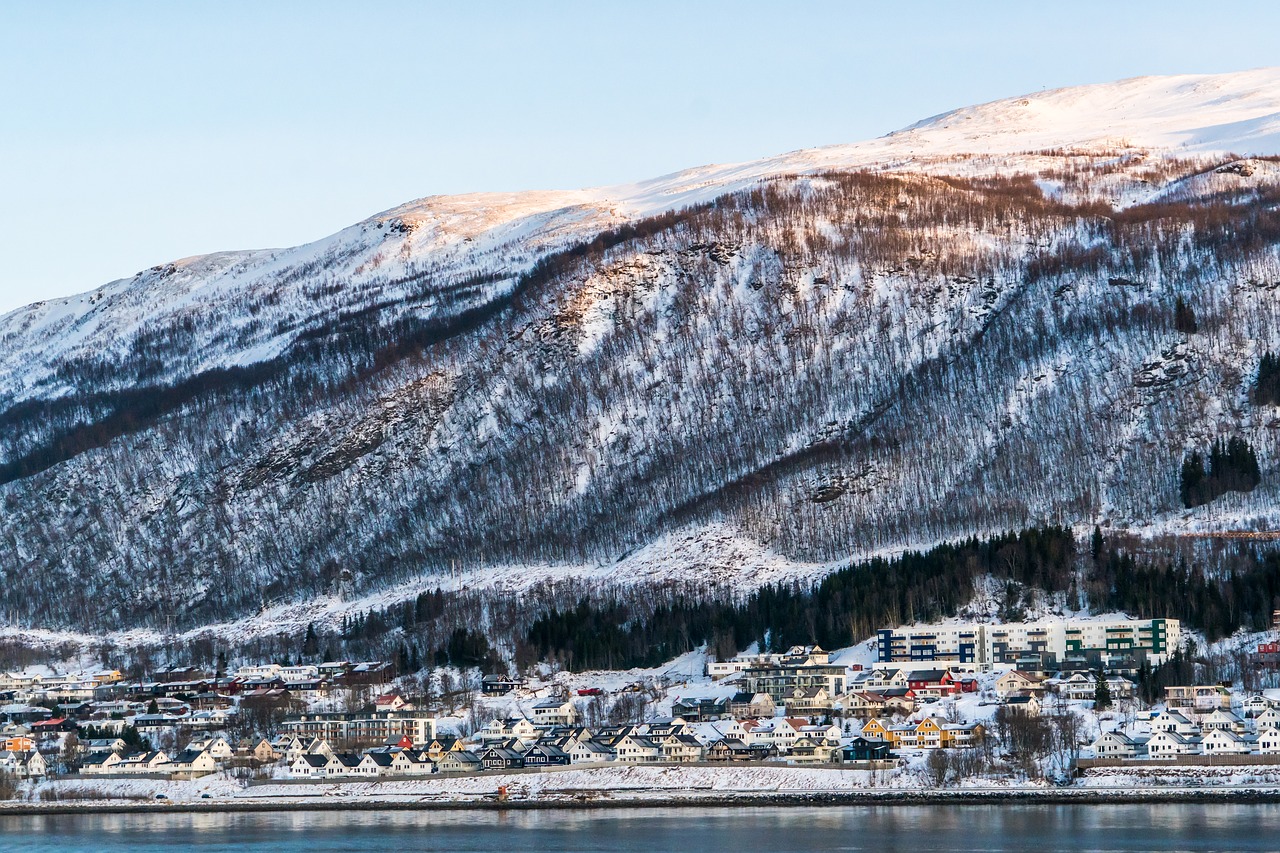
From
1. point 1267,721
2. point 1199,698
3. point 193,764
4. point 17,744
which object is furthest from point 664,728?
point 17,744

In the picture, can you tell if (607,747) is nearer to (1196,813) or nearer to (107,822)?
(107,822)

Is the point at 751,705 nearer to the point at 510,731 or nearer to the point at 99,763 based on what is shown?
the point at 510,731

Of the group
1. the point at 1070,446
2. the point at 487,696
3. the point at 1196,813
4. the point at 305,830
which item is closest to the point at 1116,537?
the point at 1070,446

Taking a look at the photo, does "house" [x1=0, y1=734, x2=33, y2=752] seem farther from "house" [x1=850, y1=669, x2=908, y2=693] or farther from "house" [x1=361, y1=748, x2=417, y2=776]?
"house" [x1=850, y1=669, x2=908, y2=693]

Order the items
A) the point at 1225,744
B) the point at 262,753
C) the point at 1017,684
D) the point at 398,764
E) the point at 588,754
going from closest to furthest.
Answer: the point at 1225,744, the point at 588,754, the point at 398,764, the point at 262,753, the point at 1017,684

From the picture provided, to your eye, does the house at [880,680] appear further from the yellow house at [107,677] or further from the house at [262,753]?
the yellow house at [107,677]

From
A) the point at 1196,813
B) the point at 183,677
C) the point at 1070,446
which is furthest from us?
the point at 1070,446

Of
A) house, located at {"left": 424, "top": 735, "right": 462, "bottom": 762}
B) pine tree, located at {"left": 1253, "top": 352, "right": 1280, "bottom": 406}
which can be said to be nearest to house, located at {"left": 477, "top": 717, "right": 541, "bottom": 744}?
house, located at {"left": 424, "top": 735, "right": 462, "bottom": 762}
